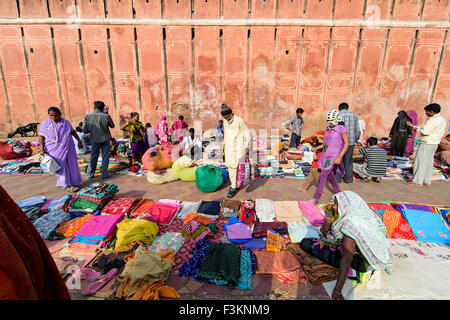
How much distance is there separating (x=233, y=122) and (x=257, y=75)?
762 centimetres

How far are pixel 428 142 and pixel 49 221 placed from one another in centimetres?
769

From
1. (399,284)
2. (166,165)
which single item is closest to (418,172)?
(399,284)

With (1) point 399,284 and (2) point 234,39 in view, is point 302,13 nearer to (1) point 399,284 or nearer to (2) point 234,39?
(2) point 234,39

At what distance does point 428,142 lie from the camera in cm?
515

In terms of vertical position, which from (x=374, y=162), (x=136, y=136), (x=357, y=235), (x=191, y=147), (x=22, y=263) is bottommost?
(x=191, y=147)

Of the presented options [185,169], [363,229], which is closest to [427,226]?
[363,229]

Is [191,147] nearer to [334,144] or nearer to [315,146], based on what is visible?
[315,146]

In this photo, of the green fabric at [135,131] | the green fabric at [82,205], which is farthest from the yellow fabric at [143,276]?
the green fabric at [135,131]

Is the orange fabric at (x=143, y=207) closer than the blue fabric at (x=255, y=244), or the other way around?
the blue fabric at (x=255, y=244)

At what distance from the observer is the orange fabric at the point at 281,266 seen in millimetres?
2723

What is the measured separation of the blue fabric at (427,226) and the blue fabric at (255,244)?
236 centimetres

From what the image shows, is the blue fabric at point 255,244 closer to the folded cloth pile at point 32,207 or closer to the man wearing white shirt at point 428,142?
the folded cloth pile at point 32,207

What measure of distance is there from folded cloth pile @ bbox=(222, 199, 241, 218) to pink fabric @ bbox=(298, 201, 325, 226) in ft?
3.79

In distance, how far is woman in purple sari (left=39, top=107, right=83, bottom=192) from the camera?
4.71 metres
